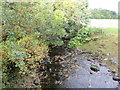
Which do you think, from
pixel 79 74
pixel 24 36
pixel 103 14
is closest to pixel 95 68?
pixel 79 74

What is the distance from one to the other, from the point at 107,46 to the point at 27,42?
6698 mm

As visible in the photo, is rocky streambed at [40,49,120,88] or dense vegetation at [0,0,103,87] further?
rocky streambed at [40,49,120,88]

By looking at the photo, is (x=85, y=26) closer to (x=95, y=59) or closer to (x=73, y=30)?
(x=73, y=30)

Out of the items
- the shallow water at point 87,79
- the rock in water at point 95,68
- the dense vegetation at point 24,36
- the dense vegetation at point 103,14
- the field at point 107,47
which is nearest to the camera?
the dense vegetation at point 24,36

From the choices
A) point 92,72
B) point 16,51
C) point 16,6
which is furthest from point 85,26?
point 16,51

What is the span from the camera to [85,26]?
1262cm

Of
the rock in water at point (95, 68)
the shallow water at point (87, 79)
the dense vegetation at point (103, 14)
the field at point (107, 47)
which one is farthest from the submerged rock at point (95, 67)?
the dense vegetation at point (103, 14)

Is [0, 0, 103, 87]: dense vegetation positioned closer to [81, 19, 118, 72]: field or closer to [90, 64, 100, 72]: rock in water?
[90, 64, 100, 72]: rock in water

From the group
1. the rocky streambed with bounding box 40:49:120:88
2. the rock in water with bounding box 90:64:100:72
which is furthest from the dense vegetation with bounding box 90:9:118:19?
the rock in water with bounding box 90:64:100:72

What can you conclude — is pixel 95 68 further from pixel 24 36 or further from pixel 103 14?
pixel 103 14

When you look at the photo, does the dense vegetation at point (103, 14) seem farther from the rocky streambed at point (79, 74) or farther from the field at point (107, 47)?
the rocky streambed at point (79, 74)

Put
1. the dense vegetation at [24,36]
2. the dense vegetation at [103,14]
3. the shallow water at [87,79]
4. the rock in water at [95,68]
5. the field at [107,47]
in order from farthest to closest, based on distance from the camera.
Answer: the dense vegetation at [103,14], the field at [107,47], the rock in water at [95,68], the shallow water at [87,79], the dense vegetation at [24,36]

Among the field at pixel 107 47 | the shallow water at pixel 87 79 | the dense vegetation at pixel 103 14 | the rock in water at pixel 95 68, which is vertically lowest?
the shallow water at pixel 87 79

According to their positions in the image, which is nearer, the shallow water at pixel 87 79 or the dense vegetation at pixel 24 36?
the dense vegetation at pixel 24 36
